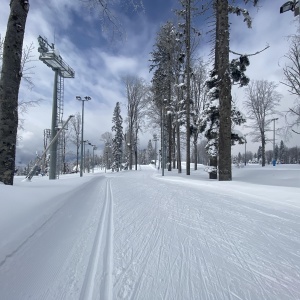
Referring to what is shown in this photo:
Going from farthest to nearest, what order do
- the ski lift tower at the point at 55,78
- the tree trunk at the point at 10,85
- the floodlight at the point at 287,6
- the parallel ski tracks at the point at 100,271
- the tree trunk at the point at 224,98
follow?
the ski lift tower at the point at 55,78, the tree trunk at the point at 224,98, the floodlight at the point at 287,6, the tree trunk at the point at 10,85, the parallel ski tracks at the point at 100,271

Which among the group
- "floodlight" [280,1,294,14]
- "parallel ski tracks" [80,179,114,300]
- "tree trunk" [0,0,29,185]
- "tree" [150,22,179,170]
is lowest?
"parallel ski tracks" [80,179,114,300]

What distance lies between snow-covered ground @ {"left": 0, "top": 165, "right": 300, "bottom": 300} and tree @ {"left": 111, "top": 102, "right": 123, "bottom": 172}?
4780 centimetres

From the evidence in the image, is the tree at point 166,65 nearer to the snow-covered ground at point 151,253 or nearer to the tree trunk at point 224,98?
the tree trunk at point 224,98

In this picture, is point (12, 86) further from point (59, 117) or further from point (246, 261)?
point (59, 117)

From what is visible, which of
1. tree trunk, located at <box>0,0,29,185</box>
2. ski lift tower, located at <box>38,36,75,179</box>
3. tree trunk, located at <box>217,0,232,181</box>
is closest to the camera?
tree trunk, located at <box>0,0,29,185</box>

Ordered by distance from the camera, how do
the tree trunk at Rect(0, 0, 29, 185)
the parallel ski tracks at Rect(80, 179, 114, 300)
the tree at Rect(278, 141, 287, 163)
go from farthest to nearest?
the tree at Rect(278, 141, 287, 163)
the tree trunk at Rect(0, 0, 29, 185)
the parallel ski tracks at Rect(80, 179, 114, 300)

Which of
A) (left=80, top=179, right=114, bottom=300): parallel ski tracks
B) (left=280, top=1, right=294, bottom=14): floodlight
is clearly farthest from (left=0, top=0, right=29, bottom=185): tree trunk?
(left=280, top=1, right=294, bottom=14): floodlight

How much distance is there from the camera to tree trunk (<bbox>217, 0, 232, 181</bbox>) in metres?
10.4

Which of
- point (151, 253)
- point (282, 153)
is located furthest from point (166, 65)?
point (282, 153)

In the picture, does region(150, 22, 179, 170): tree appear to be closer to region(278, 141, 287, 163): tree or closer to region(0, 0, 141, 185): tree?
region(0, 0, 141, 185): tree

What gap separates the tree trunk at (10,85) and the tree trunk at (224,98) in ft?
25.6

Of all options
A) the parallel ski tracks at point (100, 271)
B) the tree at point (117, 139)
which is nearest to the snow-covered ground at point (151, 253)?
the parallel ski tracks at point (100, 271)

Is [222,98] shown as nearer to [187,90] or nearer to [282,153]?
[187,90]

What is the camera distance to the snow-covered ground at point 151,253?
7.57 ft
